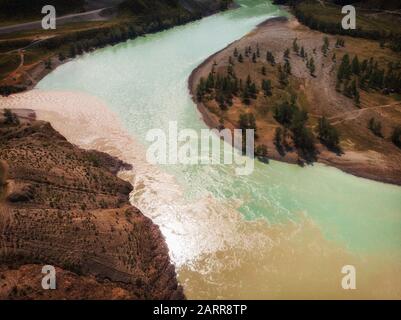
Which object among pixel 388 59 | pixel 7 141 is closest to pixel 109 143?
pixel 7 141

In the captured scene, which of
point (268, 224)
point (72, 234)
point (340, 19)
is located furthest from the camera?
point (340, 19)

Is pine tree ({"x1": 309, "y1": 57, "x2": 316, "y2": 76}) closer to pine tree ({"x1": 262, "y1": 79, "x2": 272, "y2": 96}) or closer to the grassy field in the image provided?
pine tree ({"x1": 262, "y1": 79, "x2": 272, "y2": 96})

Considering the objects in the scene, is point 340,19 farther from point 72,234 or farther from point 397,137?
point 72,234

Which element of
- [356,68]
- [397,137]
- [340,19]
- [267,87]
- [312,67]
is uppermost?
[340,19]

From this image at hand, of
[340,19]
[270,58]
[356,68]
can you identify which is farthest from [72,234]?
[340,19]

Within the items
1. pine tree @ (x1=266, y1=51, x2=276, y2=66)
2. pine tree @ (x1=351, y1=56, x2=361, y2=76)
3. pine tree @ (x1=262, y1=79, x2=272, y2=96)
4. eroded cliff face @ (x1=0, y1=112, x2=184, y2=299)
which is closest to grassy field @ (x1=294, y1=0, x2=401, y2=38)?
pine tree @ (x1=351, y1=56, x2=361, y2=76)

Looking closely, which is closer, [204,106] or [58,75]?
[204,106]

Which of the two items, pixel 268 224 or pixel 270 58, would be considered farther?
pixel 270 58

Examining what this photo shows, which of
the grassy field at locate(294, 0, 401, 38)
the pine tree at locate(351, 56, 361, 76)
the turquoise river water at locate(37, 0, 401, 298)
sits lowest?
the turquoise river water at locate(37, 0, 401, 298)
